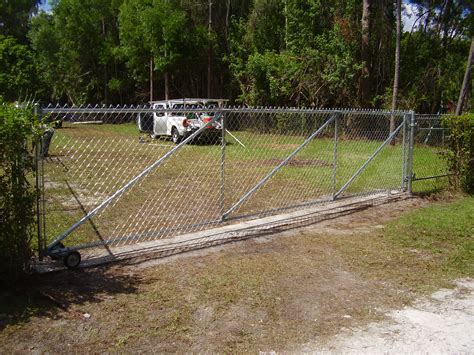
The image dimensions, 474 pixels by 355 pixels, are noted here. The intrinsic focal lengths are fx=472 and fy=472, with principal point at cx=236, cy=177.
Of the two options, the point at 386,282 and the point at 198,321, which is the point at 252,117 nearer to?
the point at 386,282

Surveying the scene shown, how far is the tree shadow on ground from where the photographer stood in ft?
12.3

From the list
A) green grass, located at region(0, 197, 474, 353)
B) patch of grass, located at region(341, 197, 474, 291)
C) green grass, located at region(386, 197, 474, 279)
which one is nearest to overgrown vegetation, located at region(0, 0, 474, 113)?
green grass, located at region(386, 197, 474, 279)

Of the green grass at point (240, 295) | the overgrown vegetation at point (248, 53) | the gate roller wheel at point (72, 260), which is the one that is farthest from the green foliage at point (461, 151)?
the overgrown vegetation at point (248, 53)

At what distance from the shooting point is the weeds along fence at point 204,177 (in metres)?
5.61

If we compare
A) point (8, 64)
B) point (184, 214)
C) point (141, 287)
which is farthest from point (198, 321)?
point (8, 64)

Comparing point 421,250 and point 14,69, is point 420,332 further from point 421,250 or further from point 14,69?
point 14,69

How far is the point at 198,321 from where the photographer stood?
3746 mm

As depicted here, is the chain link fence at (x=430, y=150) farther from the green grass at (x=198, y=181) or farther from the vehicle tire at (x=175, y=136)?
the vehicle tire at (x=175, y=136)

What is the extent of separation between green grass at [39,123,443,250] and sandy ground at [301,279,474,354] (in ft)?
9.75

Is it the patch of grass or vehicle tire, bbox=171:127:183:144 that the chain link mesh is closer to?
vehicle tire, bbox=171:127:183:144

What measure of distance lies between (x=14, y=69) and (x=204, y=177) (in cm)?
3141

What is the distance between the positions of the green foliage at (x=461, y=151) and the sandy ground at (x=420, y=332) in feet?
17.2

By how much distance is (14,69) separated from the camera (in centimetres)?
3650

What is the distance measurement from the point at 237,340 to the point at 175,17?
2770cm
